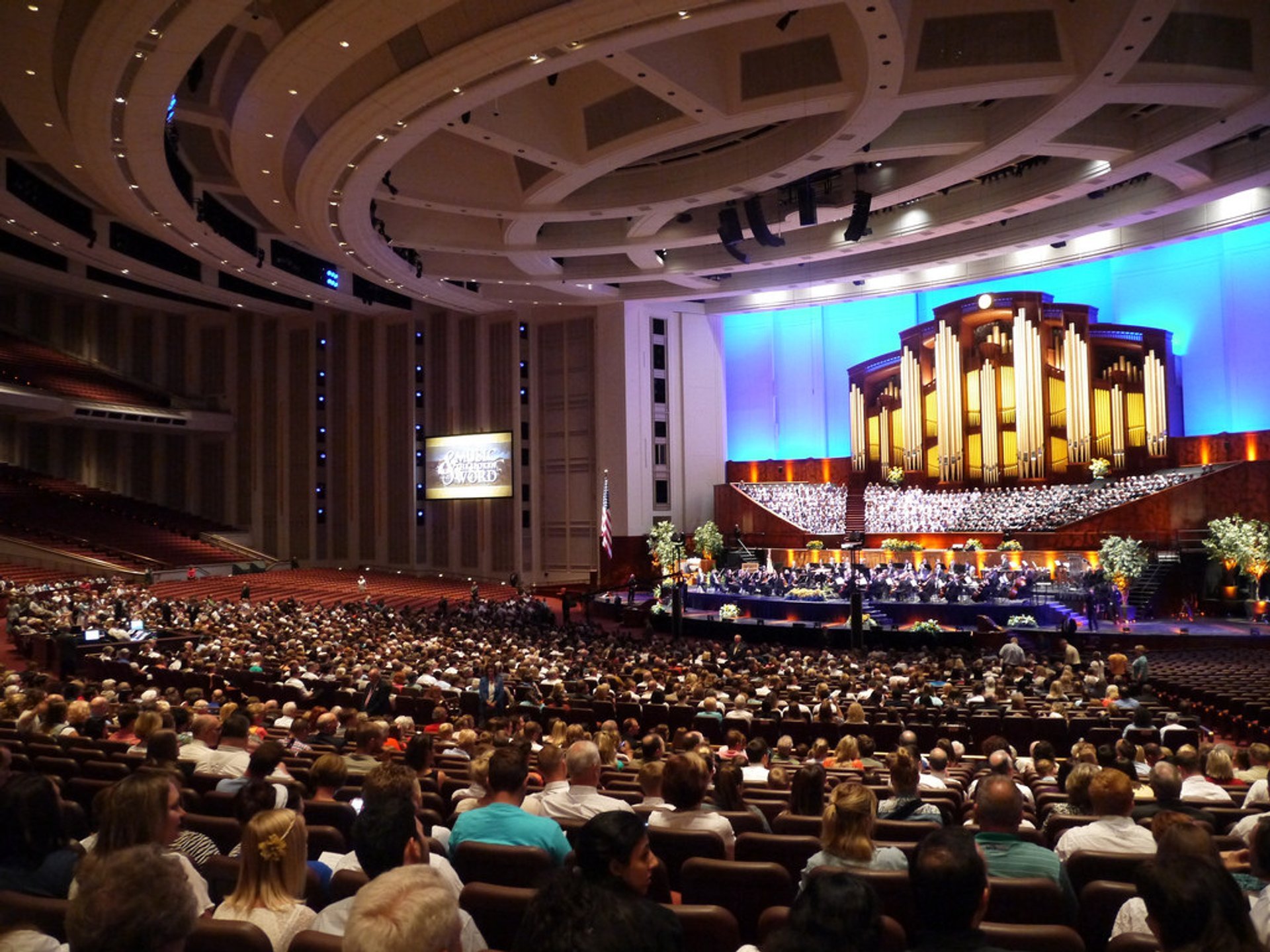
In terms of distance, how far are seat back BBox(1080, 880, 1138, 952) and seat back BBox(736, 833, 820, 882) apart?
0.95 metres

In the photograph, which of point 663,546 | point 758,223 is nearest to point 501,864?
point 758,223

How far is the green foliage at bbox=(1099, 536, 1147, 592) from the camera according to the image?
20312mm

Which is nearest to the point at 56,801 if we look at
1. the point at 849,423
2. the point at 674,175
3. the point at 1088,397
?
the point at 674,175

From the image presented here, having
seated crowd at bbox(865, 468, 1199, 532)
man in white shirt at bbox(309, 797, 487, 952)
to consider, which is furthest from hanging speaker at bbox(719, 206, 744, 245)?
man in white shirt at bbox(309, 797, 487, 952)

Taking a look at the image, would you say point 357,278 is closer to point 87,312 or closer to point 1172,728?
point 87,312

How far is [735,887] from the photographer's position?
3203mm

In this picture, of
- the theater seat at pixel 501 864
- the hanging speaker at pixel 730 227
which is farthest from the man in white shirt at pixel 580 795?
the hanging speaker at pixel 730 227

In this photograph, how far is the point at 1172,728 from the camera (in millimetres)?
8234

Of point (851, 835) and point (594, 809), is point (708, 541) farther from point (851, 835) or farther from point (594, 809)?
point (851, 835)

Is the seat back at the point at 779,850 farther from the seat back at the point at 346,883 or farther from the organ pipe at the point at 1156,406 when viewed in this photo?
the organ pipe at the point at 1156,406

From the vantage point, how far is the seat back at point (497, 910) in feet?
9.33

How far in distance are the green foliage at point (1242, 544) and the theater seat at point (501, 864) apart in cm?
2124

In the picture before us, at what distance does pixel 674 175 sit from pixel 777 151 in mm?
2939

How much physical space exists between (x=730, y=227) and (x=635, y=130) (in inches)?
177
